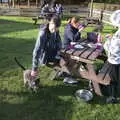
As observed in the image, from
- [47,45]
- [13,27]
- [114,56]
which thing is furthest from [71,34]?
[13,27]

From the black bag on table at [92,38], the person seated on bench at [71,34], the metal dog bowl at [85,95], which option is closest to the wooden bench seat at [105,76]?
the metal dog bowl at [85,95]

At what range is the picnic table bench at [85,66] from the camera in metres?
6.38

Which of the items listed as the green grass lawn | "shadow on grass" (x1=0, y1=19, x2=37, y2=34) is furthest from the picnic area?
"shadow on grass" (x1=0, y1=19, x2=37, y2=34)

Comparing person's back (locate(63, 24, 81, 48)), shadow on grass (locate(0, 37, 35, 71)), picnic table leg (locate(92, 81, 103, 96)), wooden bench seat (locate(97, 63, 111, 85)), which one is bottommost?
shadow on grass (locate(0, 37, 35, 71))

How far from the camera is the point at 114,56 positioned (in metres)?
6.15

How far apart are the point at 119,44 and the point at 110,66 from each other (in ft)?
1.53

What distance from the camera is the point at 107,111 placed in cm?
610

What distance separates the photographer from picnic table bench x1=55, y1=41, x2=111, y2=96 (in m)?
6.38

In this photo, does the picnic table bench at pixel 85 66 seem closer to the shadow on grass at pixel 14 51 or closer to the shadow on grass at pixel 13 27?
the shadow on grass at pixel 14 51

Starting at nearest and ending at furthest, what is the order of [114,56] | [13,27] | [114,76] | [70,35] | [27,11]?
1. [114,56]
2. [114,76]
3. [70,35]
4. [13,27]
5. [27,11]

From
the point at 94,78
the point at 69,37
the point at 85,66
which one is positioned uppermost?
the point at 69,37

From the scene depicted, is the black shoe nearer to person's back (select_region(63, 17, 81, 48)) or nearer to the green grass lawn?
the green grass lawn

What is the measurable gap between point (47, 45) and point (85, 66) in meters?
0.84

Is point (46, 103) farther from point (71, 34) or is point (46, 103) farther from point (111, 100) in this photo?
point (71, 34)
